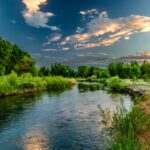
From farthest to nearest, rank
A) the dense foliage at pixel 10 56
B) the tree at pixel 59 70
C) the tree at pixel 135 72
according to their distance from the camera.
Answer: the tree at pixel 59 70 → the tree at pixel 135 72 → the dense foliage at pixel 10 56

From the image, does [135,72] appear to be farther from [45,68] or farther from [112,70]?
[45,68]

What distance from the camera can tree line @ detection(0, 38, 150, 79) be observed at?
9469cm

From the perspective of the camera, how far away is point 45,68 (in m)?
179

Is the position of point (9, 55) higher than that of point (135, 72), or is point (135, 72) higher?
point (9, 55)

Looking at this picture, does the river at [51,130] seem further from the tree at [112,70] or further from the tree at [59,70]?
the tree at [59,70]

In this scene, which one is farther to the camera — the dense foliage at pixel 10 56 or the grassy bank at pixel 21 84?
the dense foliage at pixel 10 56

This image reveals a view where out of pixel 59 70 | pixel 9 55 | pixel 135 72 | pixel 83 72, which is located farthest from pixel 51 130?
pixel 83 72

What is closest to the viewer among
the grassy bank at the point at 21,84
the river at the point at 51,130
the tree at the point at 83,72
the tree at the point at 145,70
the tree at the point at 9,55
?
the river at the point at 51,130

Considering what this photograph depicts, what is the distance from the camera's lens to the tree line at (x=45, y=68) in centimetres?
9469

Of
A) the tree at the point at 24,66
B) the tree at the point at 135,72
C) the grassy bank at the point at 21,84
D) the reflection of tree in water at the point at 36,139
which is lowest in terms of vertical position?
the reflection of tree in water at the point at 36,139

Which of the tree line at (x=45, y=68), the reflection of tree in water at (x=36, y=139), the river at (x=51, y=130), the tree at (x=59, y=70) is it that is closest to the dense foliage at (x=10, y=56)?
the tree line at (x=45, y=68)

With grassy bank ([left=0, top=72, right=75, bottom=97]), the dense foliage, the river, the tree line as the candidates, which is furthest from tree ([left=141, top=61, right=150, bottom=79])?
the river

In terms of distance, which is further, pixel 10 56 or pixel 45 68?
pixel 45 68

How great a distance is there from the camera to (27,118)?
3045 centimetres
